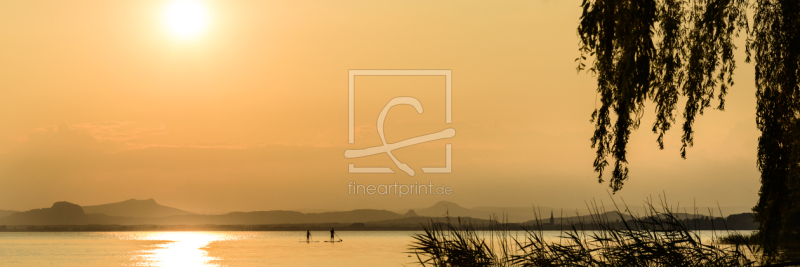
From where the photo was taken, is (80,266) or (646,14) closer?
(646,14)

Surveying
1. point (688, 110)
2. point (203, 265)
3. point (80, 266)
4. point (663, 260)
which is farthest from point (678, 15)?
point (80, 266)

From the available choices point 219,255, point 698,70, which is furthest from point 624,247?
point 219,255

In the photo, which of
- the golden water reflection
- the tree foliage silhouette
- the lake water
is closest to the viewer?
the tree foliage silhouette

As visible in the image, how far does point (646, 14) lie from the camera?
10266 mm

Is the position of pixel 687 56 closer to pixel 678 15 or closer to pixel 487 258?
pixel 678 15

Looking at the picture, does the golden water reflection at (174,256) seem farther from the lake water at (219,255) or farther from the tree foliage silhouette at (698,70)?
the tree foliage silhouette at (698,70)

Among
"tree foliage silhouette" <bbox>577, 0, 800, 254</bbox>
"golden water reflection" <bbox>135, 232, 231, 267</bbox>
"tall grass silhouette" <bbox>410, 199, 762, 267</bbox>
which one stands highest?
"tree foliage silhouette" <bbox>577, 0, 800, 254</bbox>

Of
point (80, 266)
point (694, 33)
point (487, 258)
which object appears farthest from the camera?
point (80, 266)

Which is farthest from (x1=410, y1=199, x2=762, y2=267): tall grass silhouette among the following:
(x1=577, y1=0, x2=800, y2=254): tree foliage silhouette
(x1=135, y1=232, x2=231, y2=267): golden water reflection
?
(x1=135, y1=232, x2=231, y2=267): golden water reflection

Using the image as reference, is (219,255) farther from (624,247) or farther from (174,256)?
(624,247)

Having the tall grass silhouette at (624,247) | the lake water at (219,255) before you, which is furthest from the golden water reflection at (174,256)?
the tall grass silhouette at (624,247)

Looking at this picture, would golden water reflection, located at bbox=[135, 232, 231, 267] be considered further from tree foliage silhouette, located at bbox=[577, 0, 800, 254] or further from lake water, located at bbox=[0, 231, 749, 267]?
tree foliage silhouette, located at bbox=[577, 0, 800, 254]

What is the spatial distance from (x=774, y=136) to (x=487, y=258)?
525 cm

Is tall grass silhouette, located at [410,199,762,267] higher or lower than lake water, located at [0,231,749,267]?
higher
